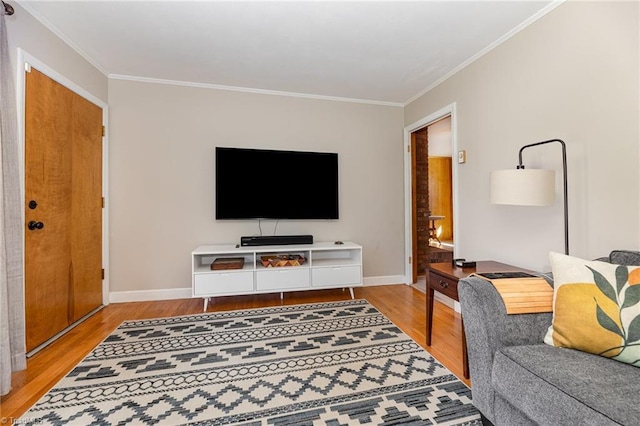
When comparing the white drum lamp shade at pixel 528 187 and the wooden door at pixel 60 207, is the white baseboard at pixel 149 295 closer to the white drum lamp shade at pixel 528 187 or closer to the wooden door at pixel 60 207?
the wooden door at pixel 60 207

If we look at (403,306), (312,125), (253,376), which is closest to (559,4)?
(312,125)

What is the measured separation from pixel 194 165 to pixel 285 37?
5.53ft

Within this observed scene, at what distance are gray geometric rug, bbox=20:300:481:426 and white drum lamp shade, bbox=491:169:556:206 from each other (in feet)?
3.74

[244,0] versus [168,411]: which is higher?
[244,0]

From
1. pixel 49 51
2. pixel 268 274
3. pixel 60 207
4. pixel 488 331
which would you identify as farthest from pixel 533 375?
pixel 49 51

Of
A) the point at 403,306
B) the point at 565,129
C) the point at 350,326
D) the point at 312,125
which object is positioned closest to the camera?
the point at 565,129

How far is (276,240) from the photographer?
3145mm

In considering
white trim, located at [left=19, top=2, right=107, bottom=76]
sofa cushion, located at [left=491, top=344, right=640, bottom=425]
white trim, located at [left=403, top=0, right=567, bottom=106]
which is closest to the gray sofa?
sofa cushion, located at [left=491, top=344, right=640, bottom=425]

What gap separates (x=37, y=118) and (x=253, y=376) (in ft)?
7.70

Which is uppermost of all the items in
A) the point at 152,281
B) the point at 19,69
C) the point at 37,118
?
the point at 19,69

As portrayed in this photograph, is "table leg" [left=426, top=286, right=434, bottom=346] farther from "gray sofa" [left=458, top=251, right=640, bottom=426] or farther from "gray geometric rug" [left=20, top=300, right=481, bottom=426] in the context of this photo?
"gray sofa" [left=458, top=251, right=640, bottom=426]

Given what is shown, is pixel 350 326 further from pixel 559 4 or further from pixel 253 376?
pixel 559 4

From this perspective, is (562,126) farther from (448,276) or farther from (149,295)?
(149,295)

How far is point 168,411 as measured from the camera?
1.46 meters
